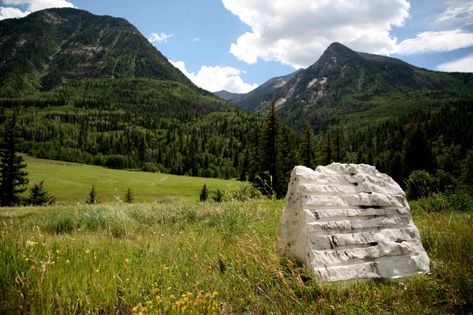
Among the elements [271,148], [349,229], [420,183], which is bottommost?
[420,183]

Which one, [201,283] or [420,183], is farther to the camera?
[420,183]

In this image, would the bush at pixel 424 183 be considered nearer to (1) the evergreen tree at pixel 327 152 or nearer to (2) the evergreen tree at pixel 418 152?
(2) the evergreen tree at pixel 418 152

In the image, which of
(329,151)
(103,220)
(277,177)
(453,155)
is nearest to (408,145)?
(329,151)

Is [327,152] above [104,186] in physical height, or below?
above

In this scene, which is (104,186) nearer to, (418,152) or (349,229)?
(418,152)

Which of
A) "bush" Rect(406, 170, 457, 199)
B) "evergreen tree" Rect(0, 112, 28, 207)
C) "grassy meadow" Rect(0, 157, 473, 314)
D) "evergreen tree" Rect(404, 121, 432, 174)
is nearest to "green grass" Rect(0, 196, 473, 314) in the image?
"grassy meadow" Rect(0, 157, 473, 314)

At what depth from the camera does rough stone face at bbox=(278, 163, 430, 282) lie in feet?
17.6

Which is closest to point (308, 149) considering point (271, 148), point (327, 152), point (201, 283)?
point (327, 152)

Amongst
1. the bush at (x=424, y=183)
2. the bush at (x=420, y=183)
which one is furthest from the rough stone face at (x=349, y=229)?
the bush at (x=424, y=183)

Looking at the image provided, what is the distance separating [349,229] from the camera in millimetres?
5855

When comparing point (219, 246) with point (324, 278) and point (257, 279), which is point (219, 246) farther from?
point (324, 278)

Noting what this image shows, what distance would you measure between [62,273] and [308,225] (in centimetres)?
392

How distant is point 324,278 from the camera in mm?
4984

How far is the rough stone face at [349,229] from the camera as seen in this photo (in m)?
5.37
